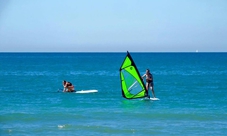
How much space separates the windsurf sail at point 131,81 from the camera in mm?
28328

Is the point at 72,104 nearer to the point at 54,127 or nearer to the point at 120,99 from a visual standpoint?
the point at 120,99

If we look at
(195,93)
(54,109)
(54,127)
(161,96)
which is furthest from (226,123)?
(195,93)

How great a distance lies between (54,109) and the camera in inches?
1029

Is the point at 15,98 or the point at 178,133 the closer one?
the point at 178,133

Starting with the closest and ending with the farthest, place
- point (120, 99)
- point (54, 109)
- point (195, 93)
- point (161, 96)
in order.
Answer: point (54, 109) < point (120, 99) < point (161, 96) < point (195, 93)

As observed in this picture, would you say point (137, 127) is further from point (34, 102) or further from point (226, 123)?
point (34, 102)

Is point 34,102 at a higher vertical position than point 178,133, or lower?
higher

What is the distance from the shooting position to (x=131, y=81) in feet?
94.0

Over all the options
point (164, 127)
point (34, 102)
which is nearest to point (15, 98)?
point (34, 102)

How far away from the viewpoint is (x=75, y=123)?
2159 centimetres

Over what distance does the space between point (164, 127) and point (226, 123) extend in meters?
2.71

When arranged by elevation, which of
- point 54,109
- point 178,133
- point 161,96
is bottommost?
point 178,133

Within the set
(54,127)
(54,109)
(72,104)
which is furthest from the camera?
(72,104)

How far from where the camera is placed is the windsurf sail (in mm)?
28328
